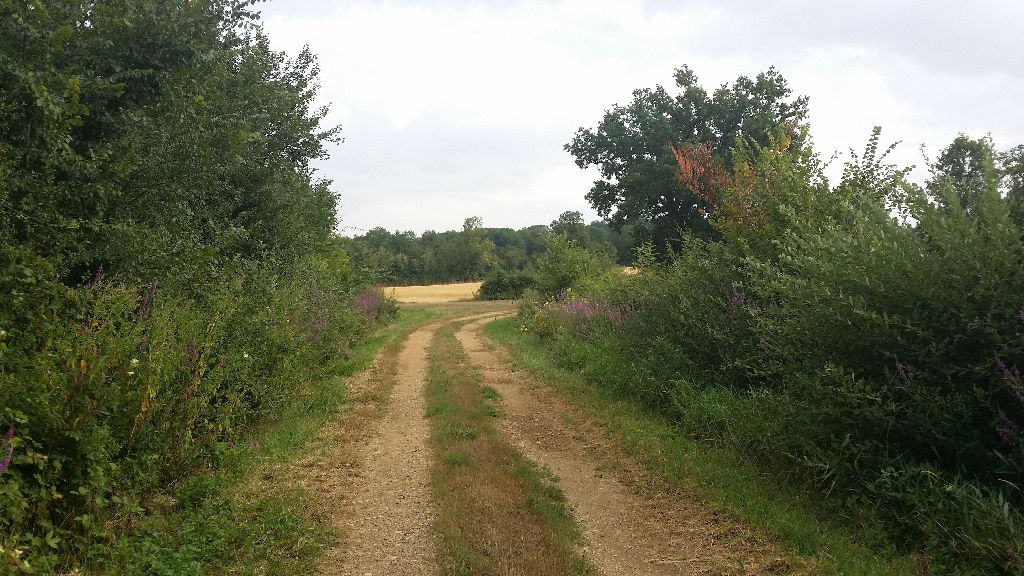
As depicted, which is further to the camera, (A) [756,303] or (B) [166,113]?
(A) [756,303]

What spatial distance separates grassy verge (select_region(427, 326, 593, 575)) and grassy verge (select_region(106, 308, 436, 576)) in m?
1.16

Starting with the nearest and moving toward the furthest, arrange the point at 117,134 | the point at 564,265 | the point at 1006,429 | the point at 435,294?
1. the point at 1006,429
2. the point at 117,134
3. the point at 564,265
4. the point at 435,294

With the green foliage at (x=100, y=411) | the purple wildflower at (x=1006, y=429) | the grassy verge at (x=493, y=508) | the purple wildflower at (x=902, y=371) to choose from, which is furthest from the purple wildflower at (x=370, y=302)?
the purple wildflower at (x=1006, y=429)

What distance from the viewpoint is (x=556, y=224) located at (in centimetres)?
7956

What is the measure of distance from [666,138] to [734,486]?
25.8m

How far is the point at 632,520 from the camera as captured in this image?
569cm

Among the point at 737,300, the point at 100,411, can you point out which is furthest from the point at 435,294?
the point at 100,411

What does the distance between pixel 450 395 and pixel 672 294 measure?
181 inches

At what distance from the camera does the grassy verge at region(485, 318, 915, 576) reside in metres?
4.59

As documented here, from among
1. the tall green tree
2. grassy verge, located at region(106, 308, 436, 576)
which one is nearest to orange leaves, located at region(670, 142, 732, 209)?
the tall green tree

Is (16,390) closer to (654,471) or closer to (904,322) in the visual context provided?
(654,471)

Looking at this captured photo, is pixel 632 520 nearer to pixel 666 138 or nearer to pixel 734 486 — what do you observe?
pixel 734 486

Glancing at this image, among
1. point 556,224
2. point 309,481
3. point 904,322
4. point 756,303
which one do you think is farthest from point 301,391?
point 556,224

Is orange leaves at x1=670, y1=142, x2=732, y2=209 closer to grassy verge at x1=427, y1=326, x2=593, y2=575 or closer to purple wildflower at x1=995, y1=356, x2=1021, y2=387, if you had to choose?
grassy verge at x1=427, y1=326, x2=593, y2=575
